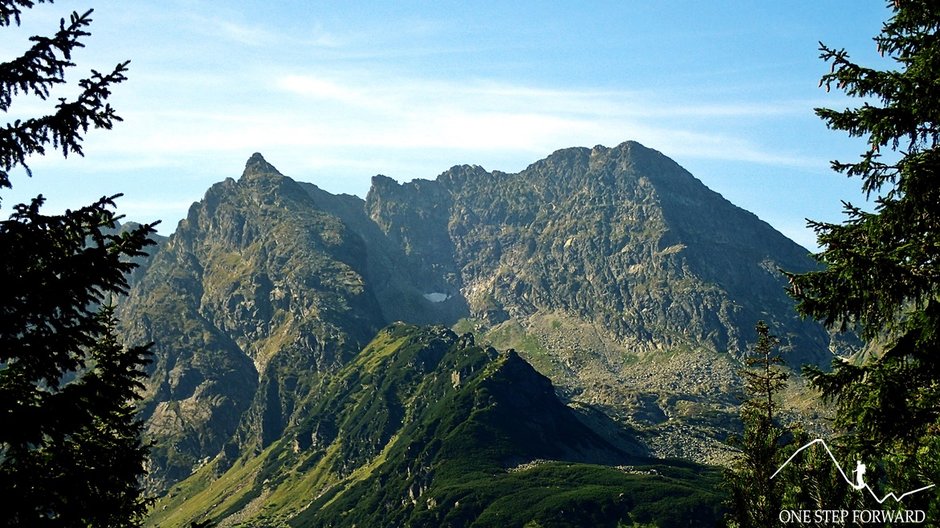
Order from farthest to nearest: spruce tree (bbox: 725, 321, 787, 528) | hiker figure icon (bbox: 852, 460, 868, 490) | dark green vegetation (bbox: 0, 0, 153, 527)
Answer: spruce tree (bbox: 725, 321, 787, 528) → hiker figure icon (bbox: 852, 460, 868, 490) → dark green vegetation (bbox: 0, 0, 153, 527)

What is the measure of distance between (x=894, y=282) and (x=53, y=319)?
18186 mm

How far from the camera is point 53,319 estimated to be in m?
15.6

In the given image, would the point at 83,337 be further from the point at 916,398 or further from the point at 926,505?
the point at 926,505

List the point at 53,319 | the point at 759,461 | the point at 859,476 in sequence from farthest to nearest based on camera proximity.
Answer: the point at 759,461 → the point at 859,476 → the point at 53,319

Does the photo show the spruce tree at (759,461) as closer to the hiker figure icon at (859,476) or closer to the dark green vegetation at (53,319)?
the hiker figure icon at (859,476)

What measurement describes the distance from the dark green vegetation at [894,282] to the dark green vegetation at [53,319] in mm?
15902

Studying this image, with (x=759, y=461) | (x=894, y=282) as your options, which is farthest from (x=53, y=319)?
(x=759, y=461)

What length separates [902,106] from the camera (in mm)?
18625

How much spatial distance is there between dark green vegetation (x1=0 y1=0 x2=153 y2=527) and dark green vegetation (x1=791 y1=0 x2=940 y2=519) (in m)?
15.9

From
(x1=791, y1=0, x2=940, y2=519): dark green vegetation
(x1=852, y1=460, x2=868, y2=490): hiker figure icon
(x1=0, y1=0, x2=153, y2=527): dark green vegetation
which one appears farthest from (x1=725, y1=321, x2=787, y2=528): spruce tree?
(x1=0, y1=0, x2=153, y2=527): dark green vegetation

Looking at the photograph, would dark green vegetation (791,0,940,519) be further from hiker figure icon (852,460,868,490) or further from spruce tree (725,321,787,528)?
spruce tree (725,321,787,528)

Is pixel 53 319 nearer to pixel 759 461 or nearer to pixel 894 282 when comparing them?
pixel 894 282

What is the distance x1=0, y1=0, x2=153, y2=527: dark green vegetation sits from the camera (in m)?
15.1

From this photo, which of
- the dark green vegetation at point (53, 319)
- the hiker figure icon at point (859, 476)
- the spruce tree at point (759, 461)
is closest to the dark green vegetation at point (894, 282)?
the hiker figure icon at point (859, 476)
